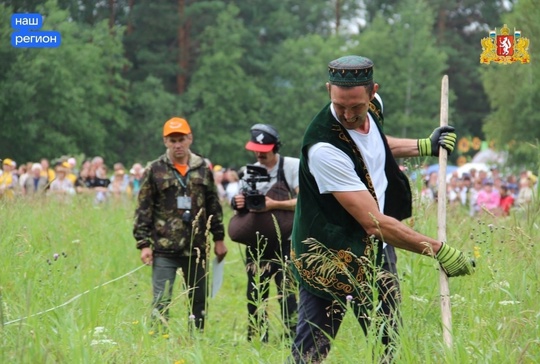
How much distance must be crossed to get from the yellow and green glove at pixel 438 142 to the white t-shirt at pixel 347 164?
34 centimetres

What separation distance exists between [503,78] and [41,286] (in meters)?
28.6

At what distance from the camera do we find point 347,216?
4.78 meters

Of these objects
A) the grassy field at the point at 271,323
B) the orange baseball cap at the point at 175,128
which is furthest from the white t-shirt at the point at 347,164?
the orange baseball cap at the point at 175,128

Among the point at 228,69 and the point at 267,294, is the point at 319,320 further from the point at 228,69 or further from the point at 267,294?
the point at 228,69

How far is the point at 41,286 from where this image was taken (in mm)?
5797

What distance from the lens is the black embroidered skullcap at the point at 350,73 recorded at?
181 inches

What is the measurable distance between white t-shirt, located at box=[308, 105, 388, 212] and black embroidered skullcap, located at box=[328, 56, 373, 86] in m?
0.18

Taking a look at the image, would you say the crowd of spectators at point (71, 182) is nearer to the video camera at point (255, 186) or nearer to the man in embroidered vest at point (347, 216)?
the video camera at point (255, 186)

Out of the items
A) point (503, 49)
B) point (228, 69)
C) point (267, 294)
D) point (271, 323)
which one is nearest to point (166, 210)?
point (267, 294)

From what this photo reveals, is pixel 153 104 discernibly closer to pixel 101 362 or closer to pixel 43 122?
pixel 43 122

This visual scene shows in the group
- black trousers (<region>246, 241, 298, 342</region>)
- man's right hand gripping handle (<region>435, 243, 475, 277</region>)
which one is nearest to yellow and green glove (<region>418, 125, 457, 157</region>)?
man's right hand gripping handle (<region>435, 243, 475, 277</region>)

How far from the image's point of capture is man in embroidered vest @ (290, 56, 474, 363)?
4.61 meters

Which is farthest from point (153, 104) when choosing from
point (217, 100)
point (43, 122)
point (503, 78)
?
point (503, 78)

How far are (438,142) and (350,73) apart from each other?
738 millimetres
